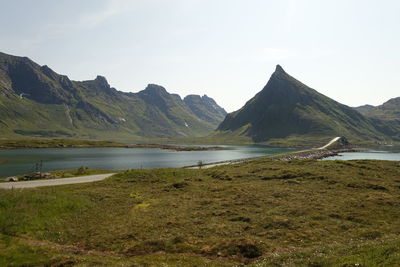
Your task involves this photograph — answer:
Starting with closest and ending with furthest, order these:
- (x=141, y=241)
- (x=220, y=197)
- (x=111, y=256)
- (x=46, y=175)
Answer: (x=111, y=256)
(x=141, y=241)
(x=220, y=197)
(x=46, y=175)

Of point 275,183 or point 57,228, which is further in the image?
point 275,183

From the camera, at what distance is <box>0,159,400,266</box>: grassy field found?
24.1 meters

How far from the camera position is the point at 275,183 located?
60531 mm

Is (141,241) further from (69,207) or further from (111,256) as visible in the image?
(69,207)

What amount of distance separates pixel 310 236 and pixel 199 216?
14871mm

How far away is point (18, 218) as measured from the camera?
110 ft

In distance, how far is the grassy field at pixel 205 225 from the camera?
2409 centimetres

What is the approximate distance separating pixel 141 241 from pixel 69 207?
1651 cm

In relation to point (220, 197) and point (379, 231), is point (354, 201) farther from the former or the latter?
point (220, 197)

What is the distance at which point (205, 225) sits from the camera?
3425cm

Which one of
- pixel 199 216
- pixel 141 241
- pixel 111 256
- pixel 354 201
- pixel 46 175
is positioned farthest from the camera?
pixel 46 175

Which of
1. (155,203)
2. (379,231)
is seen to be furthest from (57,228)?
(379,231)

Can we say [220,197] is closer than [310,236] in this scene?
No

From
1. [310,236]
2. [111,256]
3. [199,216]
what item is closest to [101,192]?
[199,216]
